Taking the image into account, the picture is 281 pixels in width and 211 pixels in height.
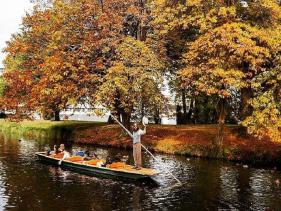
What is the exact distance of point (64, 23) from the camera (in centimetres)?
4334

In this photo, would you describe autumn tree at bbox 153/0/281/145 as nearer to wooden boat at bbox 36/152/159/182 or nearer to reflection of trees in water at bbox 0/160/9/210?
wooden boat at bbox 36/152/159/182

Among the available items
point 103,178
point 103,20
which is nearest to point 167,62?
point 103,20

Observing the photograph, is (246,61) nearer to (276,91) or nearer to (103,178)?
(276,91)

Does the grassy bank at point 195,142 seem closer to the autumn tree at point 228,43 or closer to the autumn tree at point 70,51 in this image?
the autumn tree at point 228,43

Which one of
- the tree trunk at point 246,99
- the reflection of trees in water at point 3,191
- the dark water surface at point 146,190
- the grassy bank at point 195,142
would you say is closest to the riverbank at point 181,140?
the grassy bank at point 195,142

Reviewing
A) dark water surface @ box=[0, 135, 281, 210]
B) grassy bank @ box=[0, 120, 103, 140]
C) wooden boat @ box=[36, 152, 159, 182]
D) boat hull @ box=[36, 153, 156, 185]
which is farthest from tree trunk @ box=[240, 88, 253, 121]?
grassy bank @ box=[0, 120, 103, 140]

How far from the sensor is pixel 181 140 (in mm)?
41750

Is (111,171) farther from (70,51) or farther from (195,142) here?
(70,51)

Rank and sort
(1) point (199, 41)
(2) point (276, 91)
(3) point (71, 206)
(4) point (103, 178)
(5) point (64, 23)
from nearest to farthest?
(3) point (71, 206) → (4) point (103, 178) → (2) point (276, 91) → (1) point (199, 41) → (5) point (64, 23)

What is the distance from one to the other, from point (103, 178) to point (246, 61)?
14318mm

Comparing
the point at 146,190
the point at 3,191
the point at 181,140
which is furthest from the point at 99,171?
the point at 181,140

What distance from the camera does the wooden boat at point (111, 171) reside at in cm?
2675

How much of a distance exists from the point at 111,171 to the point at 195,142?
13785 mm

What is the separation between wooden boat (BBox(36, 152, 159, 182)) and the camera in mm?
26750
